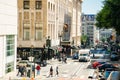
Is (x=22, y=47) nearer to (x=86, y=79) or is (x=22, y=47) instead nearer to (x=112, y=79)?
(x=86, y=79)

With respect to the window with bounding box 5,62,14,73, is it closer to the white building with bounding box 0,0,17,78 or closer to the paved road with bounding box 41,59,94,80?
the white building with bounding box 0,0,17,78

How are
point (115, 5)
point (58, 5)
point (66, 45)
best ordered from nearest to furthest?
1. point (115, 5)
2. point (58, 5)
3. point (66, 45)

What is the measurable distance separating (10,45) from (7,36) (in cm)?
184

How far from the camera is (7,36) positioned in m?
48.1

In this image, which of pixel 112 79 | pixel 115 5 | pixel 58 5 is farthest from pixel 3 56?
pixel 58 5

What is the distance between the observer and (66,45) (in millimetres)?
102500

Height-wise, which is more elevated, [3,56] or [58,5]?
[58,5]

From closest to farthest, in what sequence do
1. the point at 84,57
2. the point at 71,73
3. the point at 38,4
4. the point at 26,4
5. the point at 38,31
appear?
the point at 71,73 < the point at 84,57 < the point at 26,4 < the point at 38,4 < the point at 38,31

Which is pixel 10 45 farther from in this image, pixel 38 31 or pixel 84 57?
pixel 84 57

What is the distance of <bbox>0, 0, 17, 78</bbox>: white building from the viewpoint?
4528 centimetres

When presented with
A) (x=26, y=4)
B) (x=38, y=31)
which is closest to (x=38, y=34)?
(x=38, y=31)

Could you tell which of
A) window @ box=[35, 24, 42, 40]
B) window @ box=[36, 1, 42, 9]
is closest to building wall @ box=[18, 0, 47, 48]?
window @ box=[35, 24, 42, 40]

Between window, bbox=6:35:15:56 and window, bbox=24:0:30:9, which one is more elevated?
window, bbox=24:0:30:9

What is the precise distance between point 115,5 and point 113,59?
32.1 ft
